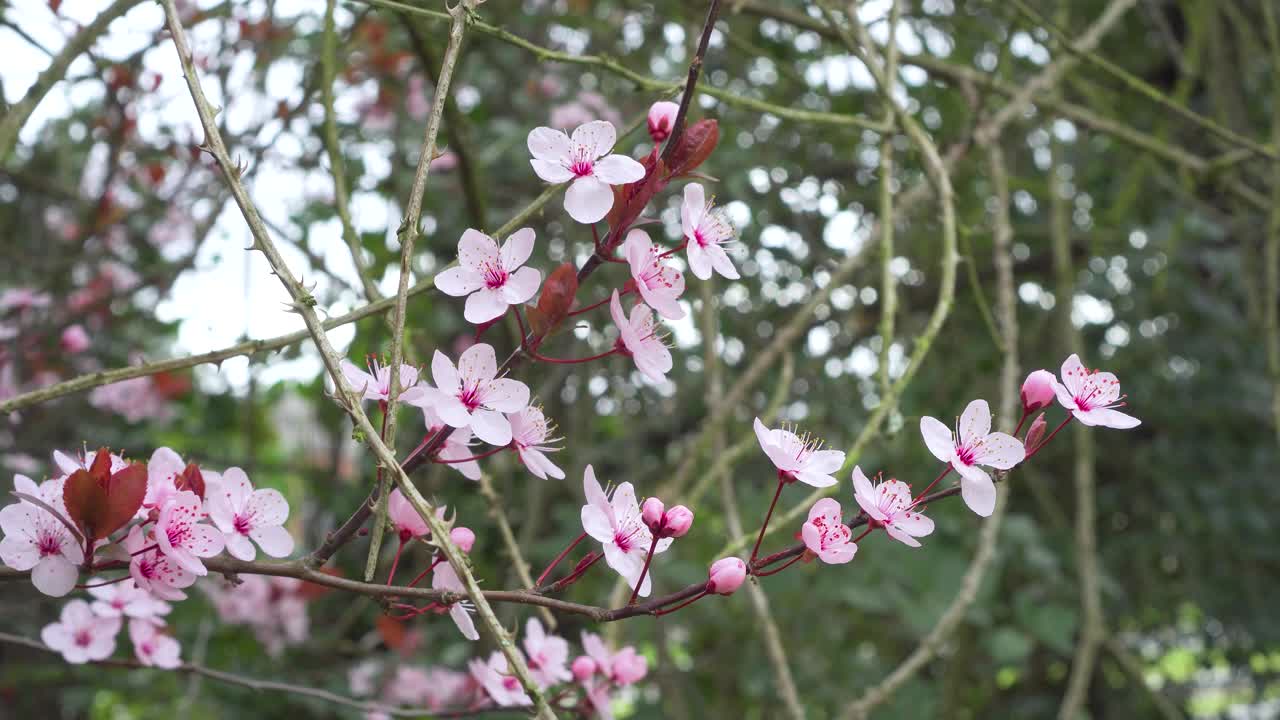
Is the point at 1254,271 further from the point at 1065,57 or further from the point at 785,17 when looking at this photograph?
the point at 785,17

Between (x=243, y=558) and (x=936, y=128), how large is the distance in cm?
212

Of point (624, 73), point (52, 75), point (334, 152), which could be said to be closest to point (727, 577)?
point (624, 73)

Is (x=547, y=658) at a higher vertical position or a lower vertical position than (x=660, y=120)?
lower

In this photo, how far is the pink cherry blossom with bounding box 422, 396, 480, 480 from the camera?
70 centimetres

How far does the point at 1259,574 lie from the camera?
2.44 meters

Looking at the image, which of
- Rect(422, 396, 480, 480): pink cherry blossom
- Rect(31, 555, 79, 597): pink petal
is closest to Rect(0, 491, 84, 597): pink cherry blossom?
Rect(31, 555, 79, 597): pink petal

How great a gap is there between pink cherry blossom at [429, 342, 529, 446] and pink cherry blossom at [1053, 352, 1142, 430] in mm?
358

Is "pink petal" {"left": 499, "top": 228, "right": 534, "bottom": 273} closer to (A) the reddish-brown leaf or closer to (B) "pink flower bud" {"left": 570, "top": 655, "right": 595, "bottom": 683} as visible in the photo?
(A) the reddish-brown leaf

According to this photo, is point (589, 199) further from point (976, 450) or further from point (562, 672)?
point (562, 672)

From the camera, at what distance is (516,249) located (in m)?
0.69

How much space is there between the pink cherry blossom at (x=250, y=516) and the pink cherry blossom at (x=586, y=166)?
0.96ft

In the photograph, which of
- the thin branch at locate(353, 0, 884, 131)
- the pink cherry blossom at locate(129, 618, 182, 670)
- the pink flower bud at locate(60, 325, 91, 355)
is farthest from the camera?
the pink flower bud at locate(60, 325, 91, 355)

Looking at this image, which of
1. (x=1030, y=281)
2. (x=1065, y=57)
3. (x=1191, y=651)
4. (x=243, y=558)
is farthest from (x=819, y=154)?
(x=243, y=558)

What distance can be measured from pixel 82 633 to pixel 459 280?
559 mm
